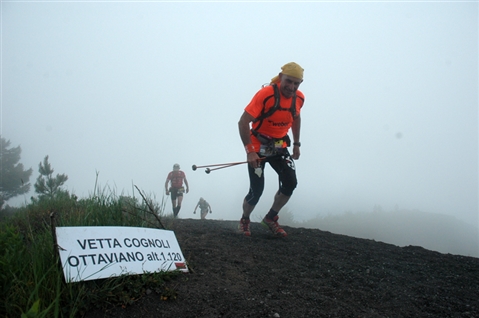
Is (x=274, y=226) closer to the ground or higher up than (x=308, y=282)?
higher up

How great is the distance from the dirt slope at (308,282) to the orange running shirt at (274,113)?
1345 mm

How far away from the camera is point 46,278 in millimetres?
2055

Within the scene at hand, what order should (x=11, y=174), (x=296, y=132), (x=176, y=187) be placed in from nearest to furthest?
A: 1. (x=296, y=132)
2. (x=176, y=187)
3. (x=11, y=174)

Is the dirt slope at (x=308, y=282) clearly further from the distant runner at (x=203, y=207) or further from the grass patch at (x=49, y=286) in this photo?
the distant runner at (x=203, y=207)

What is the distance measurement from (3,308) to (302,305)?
176 centimetres

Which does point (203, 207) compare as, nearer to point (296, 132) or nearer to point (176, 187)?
point (176, 187)

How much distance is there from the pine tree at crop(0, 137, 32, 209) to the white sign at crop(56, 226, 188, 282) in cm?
2065

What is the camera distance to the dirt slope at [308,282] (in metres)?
2.28

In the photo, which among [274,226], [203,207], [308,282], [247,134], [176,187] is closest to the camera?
[308,282]

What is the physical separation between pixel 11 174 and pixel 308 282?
1085 inches

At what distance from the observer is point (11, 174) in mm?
24797

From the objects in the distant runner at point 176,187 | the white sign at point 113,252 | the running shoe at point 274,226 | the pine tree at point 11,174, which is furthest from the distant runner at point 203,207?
the pine tree at point 11,174

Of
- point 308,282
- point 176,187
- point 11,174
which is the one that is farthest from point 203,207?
point 11,174

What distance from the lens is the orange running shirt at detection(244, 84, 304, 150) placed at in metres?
4.18
